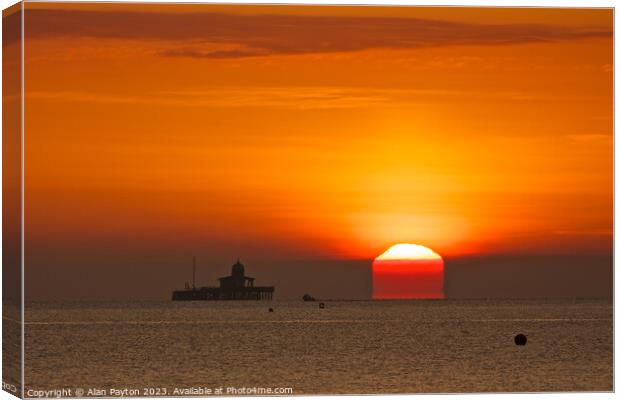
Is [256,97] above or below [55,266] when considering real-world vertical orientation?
above

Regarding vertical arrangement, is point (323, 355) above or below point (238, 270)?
below

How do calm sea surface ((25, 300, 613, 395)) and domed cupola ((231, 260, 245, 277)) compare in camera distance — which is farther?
calm sea surface ((25, 300, 613, 395))

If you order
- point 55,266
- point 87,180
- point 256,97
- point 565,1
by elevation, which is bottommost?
point 55,266

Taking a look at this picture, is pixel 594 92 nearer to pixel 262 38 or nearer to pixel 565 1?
pixel 565 1

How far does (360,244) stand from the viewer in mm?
22344

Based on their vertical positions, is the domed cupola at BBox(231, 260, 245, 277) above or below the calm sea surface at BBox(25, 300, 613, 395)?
above

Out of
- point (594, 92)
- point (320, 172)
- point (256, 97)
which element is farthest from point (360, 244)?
point (594, 92)

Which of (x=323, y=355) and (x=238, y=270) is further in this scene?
(x=323, y=355)

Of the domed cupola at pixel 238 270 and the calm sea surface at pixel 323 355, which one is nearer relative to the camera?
the domed cupola at pixel 238 270

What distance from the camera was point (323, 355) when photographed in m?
46.2

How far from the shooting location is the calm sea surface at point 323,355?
30.0 metres

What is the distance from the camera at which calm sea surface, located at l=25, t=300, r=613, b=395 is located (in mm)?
30025

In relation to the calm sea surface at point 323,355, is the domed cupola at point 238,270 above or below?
above

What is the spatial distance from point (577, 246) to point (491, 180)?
1.86 meters
